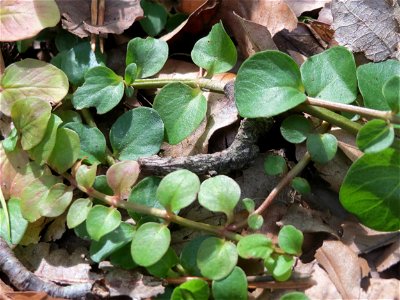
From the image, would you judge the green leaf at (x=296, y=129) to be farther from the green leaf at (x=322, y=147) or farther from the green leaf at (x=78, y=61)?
the green leaf at (x=78, y=61)

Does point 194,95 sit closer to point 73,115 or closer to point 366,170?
point 73,115

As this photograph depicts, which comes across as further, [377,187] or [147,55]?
[147,55]

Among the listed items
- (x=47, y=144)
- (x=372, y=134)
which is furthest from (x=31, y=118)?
(x=372, y=134)

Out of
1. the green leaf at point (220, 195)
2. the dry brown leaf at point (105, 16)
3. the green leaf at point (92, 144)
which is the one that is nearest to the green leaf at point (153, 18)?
the dry brown leaf at point (105, 16)

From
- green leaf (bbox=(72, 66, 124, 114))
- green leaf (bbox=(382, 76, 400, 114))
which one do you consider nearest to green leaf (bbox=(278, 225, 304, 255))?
green leaf (bbox=(382, 76, 400, 114))

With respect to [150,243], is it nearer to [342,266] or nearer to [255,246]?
[255,246]

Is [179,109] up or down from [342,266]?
up
